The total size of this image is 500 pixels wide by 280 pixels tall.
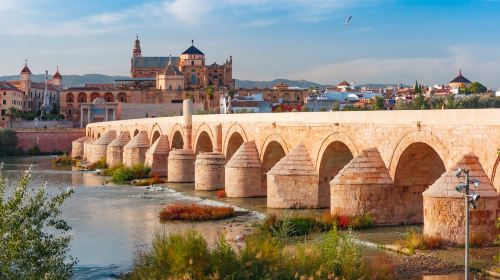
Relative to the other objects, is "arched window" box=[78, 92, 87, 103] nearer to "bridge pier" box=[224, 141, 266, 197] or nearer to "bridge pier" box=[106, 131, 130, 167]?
"bridge pier" box=[106, 131, 130, 167]

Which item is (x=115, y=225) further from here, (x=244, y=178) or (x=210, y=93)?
(x=210, y=93)

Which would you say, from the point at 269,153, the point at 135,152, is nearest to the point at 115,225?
the point at 269,153

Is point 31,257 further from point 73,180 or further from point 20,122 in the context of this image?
point 20,122

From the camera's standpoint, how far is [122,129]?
48.6 metres

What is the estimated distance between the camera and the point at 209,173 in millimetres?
27422

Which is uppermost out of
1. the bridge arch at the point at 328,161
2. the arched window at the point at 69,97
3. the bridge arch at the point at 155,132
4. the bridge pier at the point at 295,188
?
the arched window at the point at 69,97

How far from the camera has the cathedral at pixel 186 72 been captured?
281ft

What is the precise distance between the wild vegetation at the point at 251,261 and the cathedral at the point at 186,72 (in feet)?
247

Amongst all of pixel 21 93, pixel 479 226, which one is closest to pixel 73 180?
pixel 479 226

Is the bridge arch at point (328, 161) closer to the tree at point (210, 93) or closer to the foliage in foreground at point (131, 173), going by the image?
the foliage in foreground at point (131, 173)

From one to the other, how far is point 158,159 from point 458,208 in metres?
22.2

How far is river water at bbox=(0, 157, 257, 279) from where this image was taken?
47.3 ft

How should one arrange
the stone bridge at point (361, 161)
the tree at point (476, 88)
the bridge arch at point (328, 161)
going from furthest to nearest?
the tree at point (476, 88)
the bridge arch at point (328, 161)
the stone bridge at point (361, 161)

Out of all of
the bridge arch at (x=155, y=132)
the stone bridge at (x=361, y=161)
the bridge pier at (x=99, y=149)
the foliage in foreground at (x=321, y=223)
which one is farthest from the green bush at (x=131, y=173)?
the foliage in foreground at (x=321, y=223)
